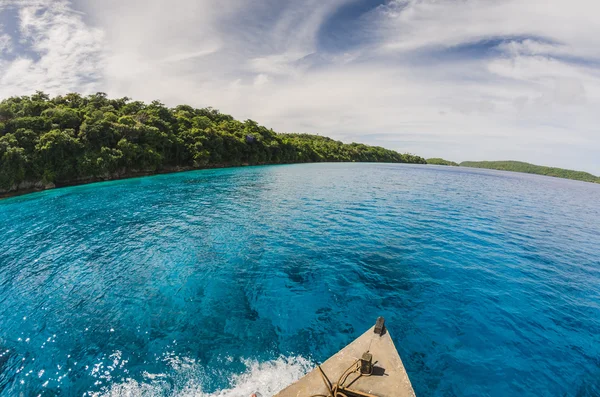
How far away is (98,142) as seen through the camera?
165ft

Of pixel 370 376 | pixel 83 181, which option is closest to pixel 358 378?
pixel 370 376

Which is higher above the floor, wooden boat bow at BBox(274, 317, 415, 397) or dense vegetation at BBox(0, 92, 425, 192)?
dense vegetation at BBox(0, 92, 425, 192)

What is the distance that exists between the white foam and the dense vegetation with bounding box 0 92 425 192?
159ft

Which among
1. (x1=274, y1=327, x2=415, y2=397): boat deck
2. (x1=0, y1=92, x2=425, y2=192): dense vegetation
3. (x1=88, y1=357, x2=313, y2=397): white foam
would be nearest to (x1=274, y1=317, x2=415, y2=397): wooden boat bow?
(x1=274, y1=327, x2=415, y2=397): boat deck

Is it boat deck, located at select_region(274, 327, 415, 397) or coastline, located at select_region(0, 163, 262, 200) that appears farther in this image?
coastline, located at select_region(0, 163, 262, 200)

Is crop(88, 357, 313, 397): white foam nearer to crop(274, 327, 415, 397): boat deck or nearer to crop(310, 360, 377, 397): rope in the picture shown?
crop(274, 327, 415, 397): boat deck

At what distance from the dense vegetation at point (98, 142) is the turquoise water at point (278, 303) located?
85.7 ft

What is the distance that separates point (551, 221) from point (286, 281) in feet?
113

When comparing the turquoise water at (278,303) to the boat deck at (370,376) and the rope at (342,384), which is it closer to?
the boat deck at (370,376)

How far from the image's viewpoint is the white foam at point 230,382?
7.40 meters

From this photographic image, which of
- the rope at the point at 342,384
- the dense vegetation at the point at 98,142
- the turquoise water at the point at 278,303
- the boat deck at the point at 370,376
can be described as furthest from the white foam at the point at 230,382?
the dense vegetation at the point at 98,142

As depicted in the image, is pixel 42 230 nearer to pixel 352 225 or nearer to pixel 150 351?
pixel 150 351

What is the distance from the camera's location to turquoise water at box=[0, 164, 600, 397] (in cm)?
818

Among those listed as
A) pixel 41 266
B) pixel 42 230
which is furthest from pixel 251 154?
pixel 41 266
